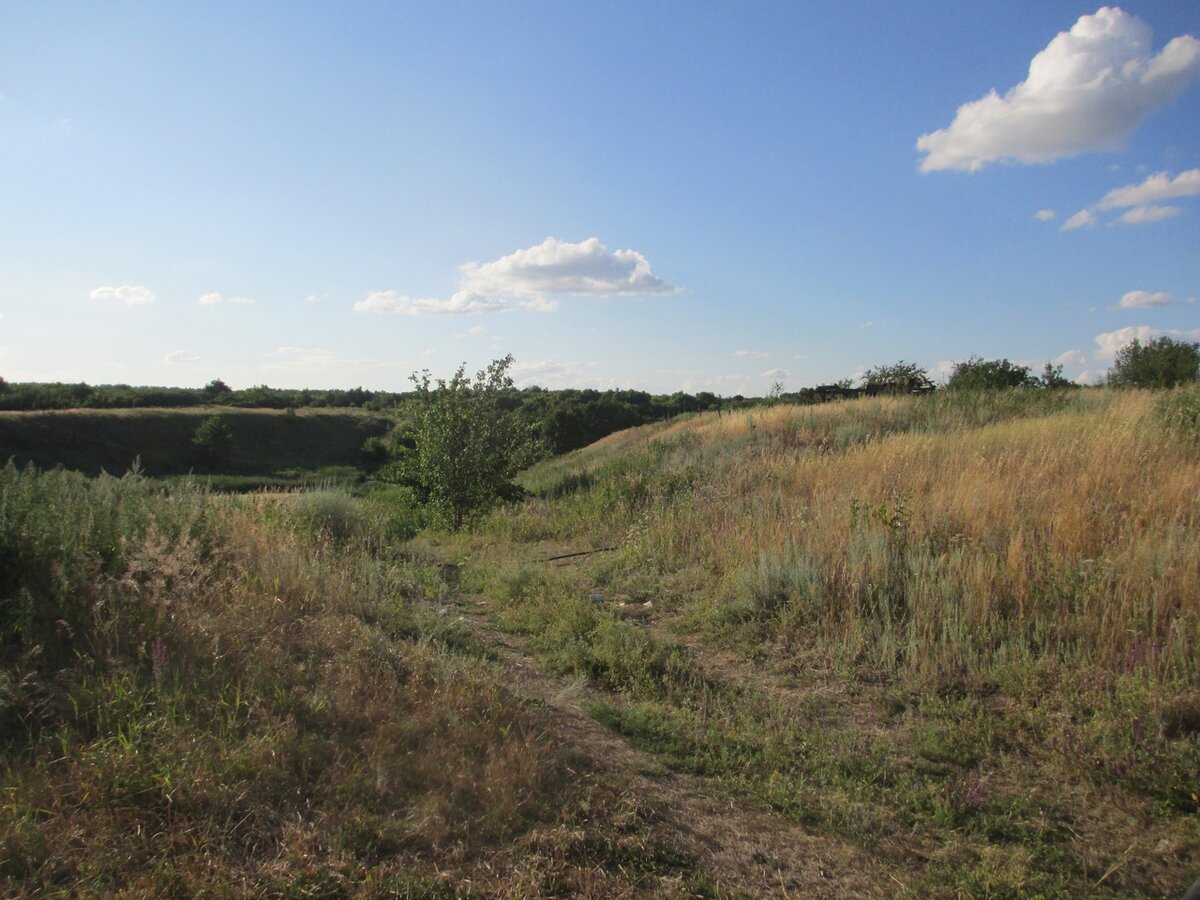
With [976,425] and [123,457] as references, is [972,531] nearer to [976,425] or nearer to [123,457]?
[976,425]

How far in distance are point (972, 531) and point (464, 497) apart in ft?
34.8

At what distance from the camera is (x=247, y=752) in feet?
10.3

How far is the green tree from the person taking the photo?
48.3ft

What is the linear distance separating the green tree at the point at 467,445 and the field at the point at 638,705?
7163 mm

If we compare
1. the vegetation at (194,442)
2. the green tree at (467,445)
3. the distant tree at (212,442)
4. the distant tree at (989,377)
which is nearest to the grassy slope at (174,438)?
the vegetation at (194,442)

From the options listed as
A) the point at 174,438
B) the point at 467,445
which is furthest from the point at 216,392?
the point at 467,445

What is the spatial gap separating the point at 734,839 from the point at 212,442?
51863 mm

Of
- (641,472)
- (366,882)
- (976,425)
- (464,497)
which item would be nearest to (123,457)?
(464,497)

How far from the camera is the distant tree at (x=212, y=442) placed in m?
47.0

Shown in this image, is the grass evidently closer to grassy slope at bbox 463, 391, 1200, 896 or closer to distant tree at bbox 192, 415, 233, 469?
grassy slope at bbox 463, 391, 1200, 896

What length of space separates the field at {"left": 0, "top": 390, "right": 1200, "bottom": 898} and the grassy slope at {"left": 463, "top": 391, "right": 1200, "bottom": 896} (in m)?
0.02

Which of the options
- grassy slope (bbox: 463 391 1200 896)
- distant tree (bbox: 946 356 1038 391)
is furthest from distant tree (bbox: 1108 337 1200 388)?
grassy slope (bbox: 463 391 1200 896)

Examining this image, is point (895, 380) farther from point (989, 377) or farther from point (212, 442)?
point (212, 442)

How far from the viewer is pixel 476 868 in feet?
8.91
